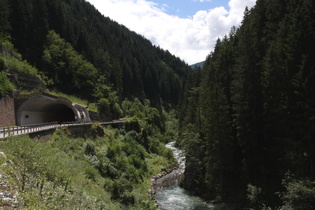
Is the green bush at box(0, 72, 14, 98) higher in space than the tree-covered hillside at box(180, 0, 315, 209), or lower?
higher

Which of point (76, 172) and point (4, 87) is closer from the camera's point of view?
point (76, 172)

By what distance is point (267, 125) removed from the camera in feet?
81.8

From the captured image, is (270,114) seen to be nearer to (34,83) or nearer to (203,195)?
(203,195)

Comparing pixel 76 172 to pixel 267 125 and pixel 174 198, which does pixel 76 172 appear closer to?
pixel 174 198

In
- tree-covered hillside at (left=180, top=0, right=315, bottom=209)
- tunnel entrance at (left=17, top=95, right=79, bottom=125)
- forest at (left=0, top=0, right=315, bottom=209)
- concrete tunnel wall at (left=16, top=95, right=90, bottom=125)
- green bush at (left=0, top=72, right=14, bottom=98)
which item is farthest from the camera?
concrete tunnel wall at (left=16, top=95, right=90, bottom=125)

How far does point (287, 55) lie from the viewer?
22484 millimetres

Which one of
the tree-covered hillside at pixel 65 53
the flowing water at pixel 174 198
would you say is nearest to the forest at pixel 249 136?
the flowing water at pixel 174 198

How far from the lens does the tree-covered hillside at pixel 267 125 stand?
20.5 meters

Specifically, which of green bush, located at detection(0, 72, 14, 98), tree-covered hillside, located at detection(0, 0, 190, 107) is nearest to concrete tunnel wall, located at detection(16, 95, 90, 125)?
green bush, located at detection(0, 72, 14, 98)

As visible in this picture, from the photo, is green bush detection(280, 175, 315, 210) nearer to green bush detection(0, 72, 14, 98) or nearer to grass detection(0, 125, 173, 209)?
grass detection(0, 125, 173, 209)

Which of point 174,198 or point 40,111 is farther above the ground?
point 40,111

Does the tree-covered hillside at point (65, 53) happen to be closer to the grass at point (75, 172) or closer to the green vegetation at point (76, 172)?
the green vegetation at point (76, 172)

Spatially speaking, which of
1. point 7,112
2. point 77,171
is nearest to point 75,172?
point 77,171

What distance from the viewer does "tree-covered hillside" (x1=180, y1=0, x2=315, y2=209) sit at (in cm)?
2045
